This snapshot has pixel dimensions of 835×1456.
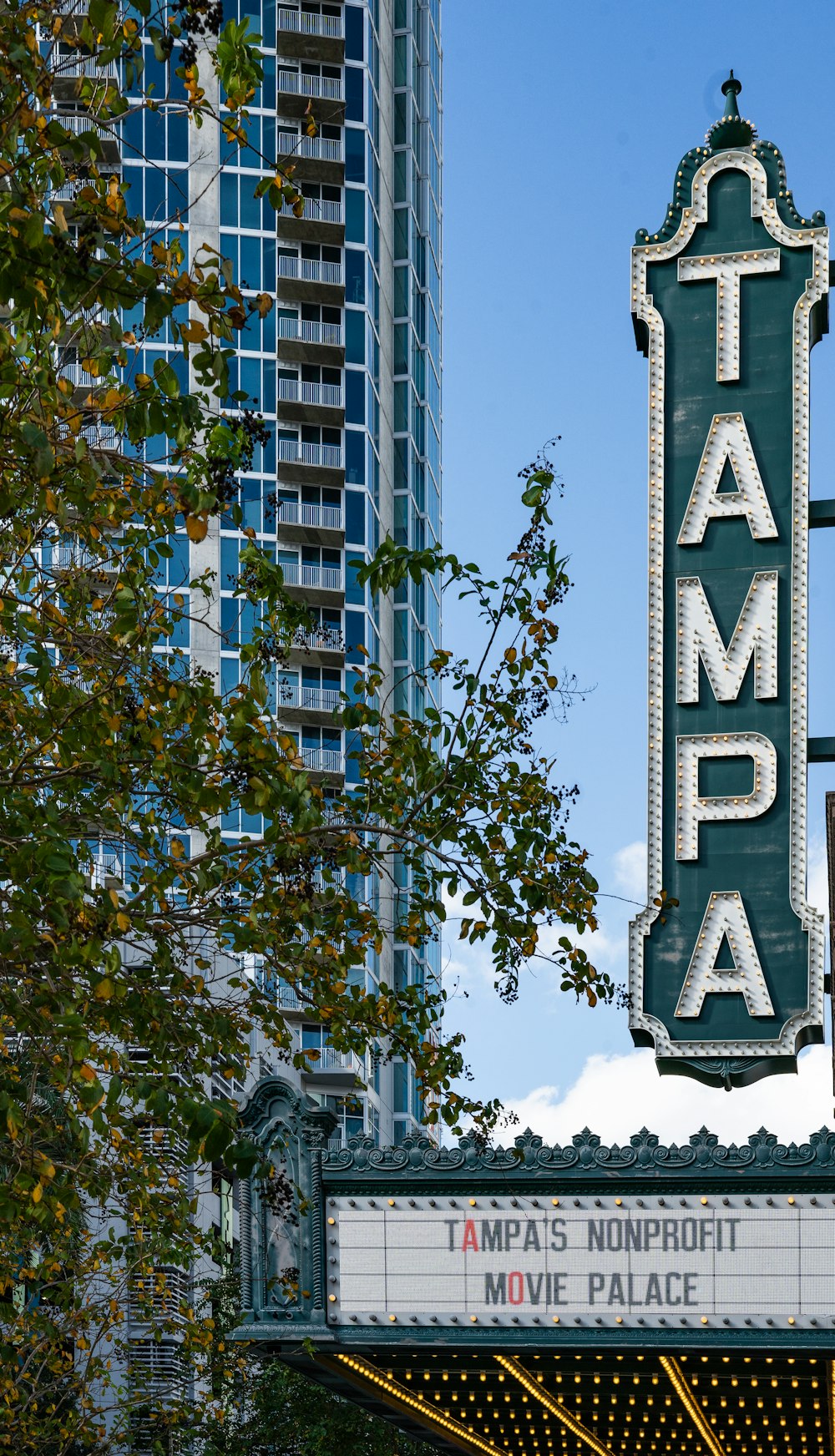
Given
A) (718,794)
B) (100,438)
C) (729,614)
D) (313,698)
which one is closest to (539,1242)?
(718,794)

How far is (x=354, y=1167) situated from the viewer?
18859 mm

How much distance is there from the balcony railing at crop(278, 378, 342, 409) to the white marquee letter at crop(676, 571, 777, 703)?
54884 millimetres

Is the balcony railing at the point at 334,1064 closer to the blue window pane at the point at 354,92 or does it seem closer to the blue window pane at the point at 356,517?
the blue window pane at the point at 356,517

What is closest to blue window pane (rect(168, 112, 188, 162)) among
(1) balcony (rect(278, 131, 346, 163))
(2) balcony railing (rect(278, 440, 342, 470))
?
(1) balcony (rect(278, 131, 346, 163))

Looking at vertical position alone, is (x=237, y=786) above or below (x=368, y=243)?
below

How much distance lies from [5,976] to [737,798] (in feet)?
37.1

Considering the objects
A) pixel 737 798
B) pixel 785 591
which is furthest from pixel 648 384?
pixel 737 798

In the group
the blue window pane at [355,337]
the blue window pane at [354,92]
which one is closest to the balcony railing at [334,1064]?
the blue window pane at [355,337]

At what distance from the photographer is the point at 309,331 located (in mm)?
76125

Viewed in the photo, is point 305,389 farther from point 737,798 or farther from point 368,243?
point 737,798

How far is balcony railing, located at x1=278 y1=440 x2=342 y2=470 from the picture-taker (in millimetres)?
75375

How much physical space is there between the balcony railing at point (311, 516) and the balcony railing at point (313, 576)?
1.50 m

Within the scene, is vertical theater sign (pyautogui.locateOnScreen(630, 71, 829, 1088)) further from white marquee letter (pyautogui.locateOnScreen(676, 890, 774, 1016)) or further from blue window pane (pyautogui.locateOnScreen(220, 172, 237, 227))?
blue window pane (pyautogui.locateOnScreen(220, 172, 237, 227))

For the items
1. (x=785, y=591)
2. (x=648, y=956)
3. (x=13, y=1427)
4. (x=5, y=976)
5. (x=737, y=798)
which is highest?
(x=785, y=591)
